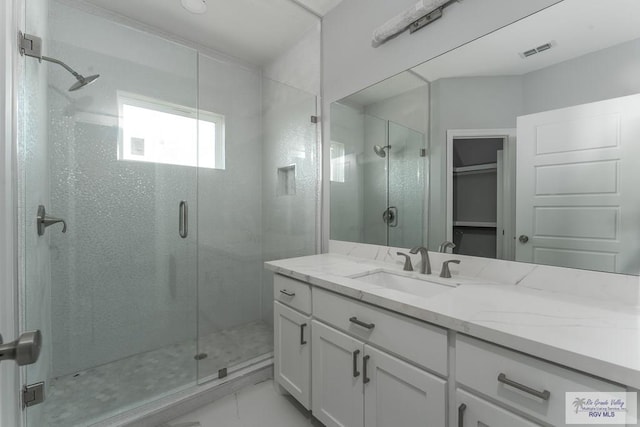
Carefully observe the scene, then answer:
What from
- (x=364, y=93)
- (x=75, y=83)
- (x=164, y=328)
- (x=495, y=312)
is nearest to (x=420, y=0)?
(x=364, y=93)

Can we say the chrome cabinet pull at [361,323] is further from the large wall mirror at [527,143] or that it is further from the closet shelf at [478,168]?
the closet shelf at [478,168]

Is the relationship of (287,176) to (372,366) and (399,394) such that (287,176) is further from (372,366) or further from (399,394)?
(399,394)

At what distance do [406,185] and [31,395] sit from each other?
6.45 feet

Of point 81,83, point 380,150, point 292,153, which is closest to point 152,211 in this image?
point 81,83

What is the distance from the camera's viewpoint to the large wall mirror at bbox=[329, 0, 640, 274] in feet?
3.01

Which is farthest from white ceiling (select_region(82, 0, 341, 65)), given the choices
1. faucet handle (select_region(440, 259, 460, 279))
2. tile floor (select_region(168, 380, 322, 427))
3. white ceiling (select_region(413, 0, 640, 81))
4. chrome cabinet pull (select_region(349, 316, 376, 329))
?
tile floor (select_region(168, 380, 322, 427))

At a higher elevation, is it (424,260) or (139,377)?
(424,260)

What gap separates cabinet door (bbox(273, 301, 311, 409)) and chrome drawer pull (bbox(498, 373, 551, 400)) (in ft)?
2.76

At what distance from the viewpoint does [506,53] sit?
1181 mm

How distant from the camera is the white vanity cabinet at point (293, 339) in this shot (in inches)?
53.3

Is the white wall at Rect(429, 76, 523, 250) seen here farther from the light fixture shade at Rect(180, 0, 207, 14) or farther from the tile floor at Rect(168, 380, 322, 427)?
the light fixture shade at Rect(180, 0, 207, 14)

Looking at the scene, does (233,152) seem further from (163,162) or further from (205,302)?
(205,302)

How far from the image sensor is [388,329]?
978mm

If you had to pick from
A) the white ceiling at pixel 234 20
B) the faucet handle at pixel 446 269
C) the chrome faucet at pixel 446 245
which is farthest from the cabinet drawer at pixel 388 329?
the white ceiling at pixel 234 20
